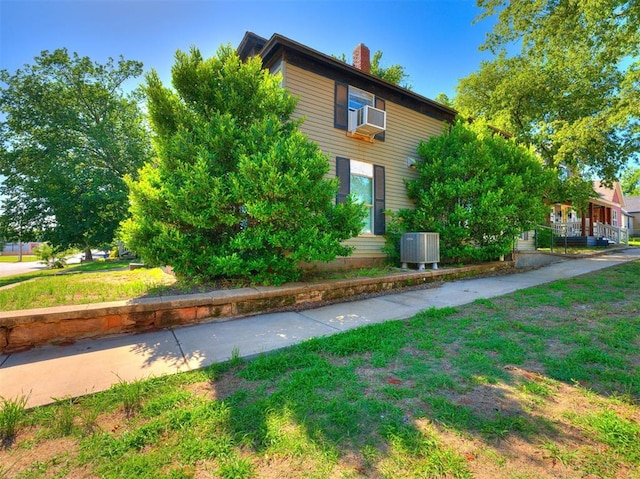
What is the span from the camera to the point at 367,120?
743 cm

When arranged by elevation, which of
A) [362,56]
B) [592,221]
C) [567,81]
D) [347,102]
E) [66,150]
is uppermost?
[567,81]

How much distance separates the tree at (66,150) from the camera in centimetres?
1466

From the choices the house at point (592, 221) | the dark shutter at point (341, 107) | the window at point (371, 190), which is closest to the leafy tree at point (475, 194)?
the window at point (371, 190)

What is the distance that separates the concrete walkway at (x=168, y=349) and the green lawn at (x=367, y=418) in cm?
31

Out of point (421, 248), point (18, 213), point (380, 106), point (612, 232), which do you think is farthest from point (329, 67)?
point (612, 232)

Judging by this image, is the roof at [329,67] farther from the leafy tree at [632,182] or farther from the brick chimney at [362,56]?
the leafy tree at [632,182]

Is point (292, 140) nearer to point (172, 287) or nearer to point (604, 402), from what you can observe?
point (172, 287)

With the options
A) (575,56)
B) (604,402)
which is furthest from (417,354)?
(575,56)

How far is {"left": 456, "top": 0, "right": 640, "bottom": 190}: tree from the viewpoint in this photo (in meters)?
7.52

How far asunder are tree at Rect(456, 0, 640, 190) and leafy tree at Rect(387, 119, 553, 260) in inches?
118

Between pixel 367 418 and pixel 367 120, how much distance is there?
23.0 feet

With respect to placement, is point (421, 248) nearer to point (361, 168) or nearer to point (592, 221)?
point (361, 168)

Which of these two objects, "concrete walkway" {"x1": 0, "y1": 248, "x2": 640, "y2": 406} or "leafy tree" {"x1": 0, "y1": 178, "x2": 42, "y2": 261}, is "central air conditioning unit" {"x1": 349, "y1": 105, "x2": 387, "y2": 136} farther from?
"leafy tree" {"x1": 0, "y1": 178, "x2": 42, "y2": 261}

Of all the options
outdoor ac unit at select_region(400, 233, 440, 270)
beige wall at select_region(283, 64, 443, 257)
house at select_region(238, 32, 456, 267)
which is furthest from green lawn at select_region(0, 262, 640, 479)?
beige wall at select_region(283, 64, 443, 257)
